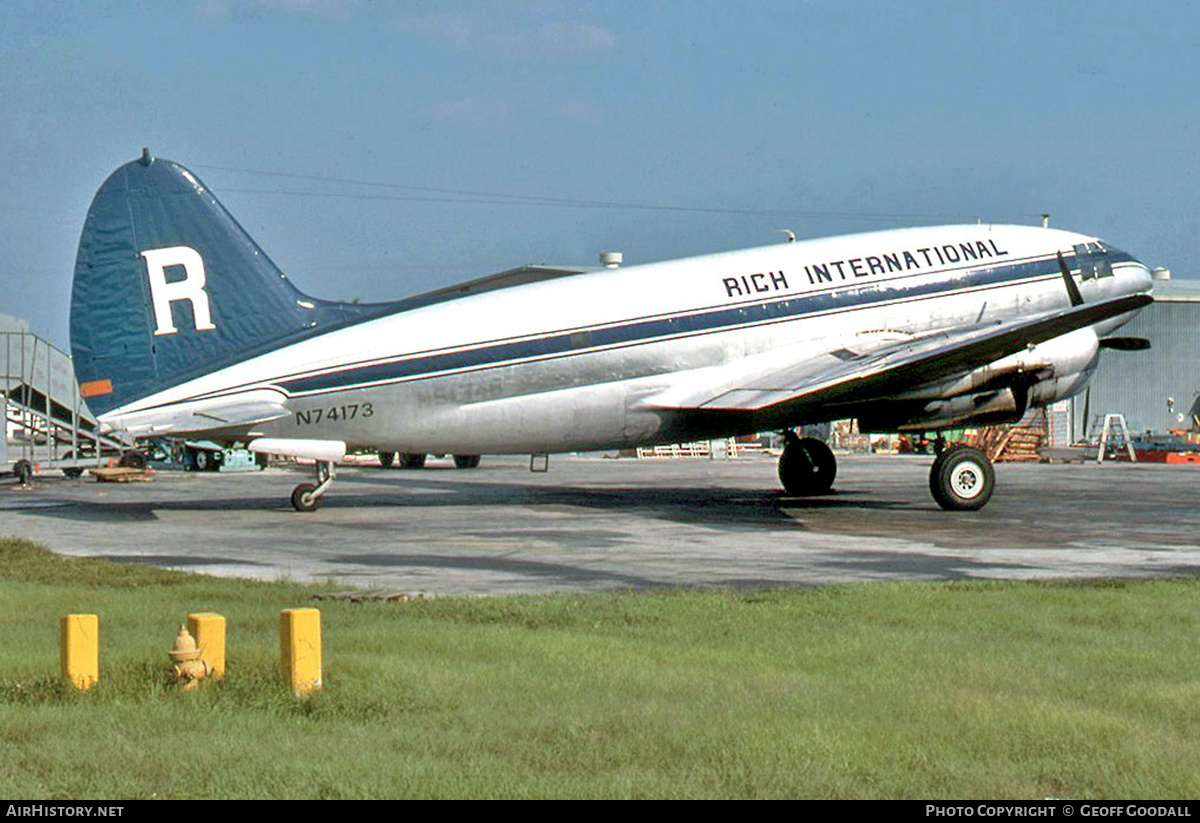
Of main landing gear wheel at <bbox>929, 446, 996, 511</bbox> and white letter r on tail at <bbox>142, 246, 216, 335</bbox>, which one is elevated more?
white letter r on tail at <bbox>142, 246, 216, 335</bbox>

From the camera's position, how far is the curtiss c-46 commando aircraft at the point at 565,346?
25.2m

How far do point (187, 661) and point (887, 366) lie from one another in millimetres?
18275

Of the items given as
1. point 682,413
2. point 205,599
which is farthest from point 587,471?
point 205,599

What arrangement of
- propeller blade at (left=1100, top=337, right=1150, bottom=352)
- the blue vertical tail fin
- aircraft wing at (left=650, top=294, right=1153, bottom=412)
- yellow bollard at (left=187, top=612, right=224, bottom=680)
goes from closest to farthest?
1. yellow bollard at (left=187, top=612, right=224, bottom=680)
2. aircraft wing at (left=650, top=294, right=1153, bottom=412)
3. the blue vertical tail fin
4. propeller blade at (left=1100, top=337, right=1150, bottom=352)

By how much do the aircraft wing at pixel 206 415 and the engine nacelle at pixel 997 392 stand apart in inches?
454

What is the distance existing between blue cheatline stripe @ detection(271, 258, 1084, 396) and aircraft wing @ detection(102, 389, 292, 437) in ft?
1.36

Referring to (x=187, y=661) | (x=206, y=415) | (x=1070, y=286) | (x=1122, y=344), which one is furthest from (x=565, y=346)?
(x=187, y=661)

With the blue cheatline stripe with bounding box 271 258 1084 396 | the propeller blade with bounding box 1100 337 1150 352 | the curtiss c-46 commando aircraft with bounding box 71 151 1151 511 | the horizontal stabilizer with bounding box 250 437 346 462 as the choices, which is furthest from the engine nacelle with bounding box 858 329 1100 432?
the horizontal stabilizer with bounding box 250 437 346 462

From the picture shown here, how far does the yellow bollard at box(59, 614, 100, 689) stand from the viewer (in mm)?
8953

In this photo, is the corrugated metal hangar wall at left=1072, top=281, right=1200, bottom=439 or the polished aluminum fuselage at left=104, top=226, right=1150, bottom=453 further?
the corrugated metal hangar wall at left=1072, top=281, right=1200, bottom=439

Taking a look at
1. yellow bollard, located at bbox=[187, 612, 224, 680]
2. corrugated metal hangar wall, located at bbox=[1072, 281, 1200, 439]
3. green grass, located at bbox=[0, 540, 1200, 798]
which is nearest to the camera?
green grass, located at bbox=[0, 540, 1200, 798]

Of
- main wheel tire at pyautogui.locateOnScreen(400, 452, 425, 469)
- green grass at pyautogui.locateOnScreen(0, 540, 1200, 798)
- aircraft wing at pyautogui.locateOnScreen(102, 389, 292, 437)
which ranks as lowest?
green grass at pyautogui.locateOnScreen(0, 540, 1200, 798)

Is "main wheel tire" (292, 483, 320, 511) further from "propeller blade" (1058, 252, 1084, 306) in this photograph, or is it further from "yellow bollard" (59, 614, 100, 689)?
"yellow bollard" (59, 614, 100, 689)

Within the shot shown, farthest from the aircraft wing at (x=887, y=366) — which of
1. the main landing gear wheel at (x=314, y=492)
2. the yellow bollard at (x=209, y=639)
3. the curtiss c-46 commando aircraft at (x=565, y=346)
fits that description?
the yellow bollard at (x=209, y=639)
